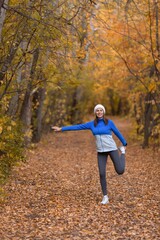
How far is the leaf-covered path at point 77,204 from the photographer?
6.41 m

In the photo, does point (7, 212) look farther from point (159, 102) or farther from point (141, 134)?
point (141, 134)

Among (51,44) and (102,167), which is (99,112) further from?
(51,44)

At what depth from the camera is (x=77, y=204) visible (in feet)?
26.6

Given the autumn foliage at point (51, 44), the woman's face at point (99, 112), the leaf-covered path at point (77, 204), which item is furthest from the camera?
the autumn foliage at point (51, 44)

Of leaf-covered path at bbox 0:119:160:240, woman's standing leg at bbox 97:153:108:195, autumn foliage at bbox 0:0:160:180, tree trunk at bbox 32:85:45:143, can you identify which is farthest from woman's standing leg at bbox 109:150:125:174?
tree trunk at bbox 32:85:45:143

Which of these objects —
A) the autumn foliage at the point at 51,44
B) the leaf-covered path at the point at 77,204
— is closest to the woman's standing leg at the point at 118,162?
the leaf-covered path at the point at 77,204

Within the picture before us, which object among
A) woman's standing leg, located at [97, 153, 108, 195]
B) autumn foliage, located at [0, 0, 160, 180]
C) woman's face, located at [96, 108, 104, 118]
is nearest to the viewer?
A: woman's face, located at [96, 108, 104, 118]

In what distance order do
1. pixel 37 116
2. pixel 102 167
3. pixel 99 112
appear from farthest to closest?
1. pixel 37 116
2. pixel 102 167
3. pixel 99 112

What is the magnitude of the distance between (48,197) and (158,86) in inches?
275

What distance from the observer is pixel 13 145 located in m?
9.62

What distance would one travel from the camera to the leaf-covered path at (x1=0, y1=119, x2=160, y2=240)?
21.0 feet

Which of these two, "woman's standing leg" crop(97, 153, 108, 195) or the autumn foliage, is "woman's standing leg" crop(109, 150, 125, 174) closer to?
"woman's standing leg" crop(97, 153, 108, 195)

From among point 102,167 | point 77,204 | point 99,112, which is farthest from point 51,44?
point 77,204

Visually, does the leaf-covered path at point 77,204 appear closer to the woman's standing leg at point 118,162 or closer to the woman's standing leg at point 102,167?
the woman's standing leg at point 102,167
